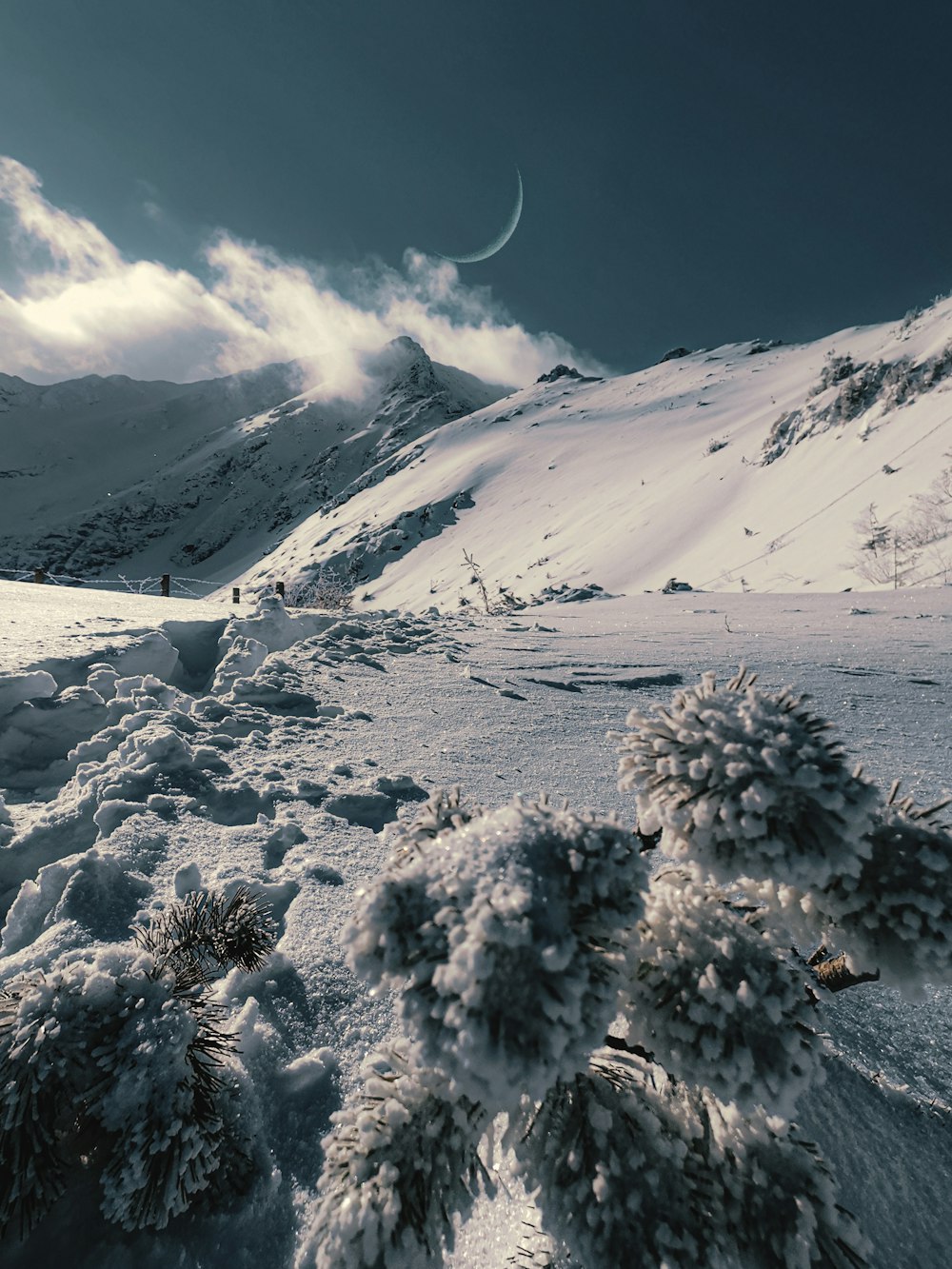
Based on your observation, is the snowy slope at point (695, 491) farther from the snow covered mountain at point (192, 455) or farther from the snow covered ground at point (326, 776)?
the snow covered mountain at point (192, 455)

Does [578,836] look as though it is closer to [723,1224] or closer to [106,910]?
[723,1224]

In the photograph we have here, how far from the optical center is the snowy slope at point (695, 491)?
9.58 metres

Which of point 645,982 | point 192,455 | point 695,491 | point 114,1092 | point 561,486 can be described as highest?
point 192,455

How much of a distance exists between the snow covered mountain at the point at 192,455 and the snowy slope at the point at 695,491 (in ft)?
54.4

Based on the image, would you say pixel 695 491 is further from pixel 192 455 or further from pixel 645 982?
pixel 192 455

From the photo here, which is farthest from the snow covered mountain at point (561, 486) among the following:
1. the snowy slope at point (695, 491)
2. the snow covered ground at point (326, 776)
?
the snow covered ground at point (326, 776)

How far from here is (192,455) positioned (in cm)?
7150

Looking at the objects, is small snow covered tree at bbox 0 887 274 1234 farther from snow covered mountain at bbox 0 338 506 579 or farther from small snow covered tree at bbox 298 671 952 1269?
snow covered mountain at bbox 0 338 506 579

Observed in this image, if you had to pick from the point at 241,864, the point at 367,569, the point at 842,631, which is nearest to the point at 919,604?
the point at 842,631

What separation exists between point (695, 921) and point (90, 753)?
2.90 meters

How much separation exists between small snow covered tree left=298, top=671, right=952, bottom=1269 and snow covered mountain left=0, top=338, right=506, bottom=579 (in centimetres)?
4362

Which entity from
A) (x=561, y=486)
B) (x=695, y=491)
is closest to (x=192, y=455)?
(x=561, y=486)

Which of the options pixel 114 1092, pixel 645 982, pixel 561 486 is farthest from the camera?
pixel 561 486

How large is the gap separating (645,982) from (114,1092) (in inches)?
32.6
